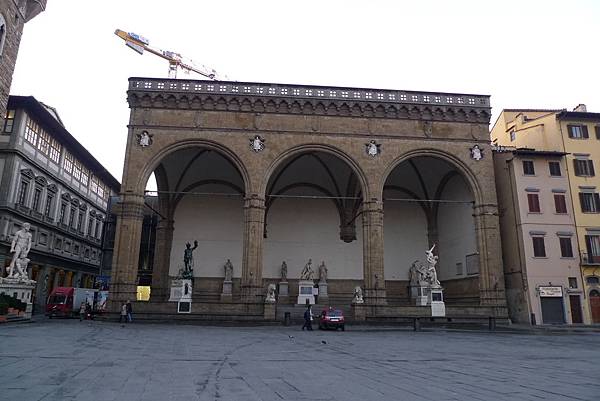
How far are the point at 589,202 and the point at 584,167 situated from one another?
7.46 ft

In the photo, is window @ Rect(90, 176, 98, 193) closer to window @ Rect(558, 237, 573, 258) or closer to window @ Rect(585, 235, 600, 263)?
window @ Rect(558, 237, 573, 258)

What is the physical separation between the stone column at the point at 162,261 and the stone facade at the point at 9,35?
14.8 metres

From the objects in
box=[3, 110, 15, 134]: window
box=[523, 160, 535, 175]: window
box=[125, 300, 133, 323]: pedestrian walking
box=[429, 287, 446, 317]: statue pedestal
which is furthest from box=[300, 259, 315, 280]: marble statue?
box=[3, 110, 15, 134]: window

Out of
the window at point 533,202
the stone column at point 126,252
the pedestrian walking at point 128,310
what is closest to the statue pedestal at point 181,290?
the stone column at point 126,252

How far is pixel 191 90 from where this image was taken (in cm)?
2622

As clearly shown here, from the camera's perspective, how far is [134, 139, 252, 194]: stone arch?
25.2 m

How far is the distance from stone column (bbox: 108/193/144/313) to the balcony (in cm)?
2564

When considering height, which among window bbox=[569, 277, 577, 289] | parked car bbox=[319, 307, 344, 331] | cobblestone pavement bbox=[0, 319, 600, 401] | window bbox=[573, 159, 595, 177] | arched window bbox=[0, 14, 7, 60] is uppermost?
arched window bbox=[0, 14, 7, 60]

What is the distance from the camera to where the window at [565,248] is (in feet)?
85.9

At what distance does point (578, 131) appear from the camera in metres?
28.6

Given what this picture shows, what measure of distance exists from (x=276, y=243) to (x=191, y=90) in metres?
12.5

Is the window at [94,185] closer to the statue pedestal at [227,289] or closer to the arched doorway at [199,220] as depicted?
the arched doorway at [199,220]

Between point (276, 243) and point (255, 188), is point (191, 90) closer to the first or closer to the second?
point (255, 188)

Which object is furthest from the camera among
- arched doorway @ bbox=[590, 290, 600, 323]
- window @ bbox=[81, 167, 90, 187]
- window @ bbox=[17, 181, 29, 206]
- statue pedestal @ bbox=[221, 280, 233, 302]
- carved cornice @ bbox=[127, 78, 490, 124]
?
window @ bbox=[81, 167, 90, 187]
